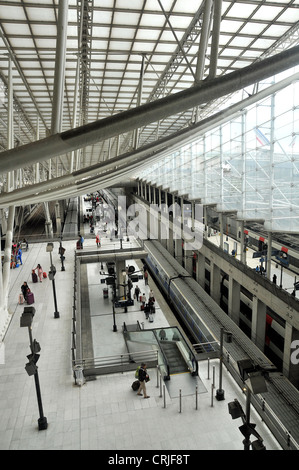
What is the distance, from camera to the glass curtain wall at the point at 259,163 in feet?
52.1

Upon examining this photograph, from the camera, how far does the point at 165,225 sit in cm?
4181

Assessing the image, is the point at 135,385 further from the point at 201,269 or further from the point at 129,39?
the point at 201,269

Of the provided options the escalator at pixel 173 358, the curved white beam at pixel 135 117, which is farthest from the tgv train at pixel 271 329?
the curved white beam at pixel 135 117

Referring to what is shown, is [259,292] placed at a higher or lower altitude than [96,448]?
higher

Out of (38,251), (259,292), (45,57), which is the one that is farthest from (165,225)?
(45,57)

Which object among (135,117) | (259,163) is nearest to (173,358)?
(135,117)

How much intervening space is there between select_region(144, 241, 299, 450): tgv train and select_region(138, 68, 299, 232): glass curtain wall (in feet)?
19.7

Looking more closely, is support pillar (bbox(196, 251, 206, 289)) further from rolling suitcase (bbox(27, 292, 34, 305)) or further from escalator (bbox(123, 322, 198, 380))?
rolling suitcase (bbox(27, 292, 34, 305))

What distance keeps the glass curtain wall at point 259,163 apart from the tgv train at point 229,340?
6.01m

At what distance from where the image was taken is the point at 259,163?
18.7 meters

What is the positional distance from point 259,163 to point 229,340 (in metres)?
11.1

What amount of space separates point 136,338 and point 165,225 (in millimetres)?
26731

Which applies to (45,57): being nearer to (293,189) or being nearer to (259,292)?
(293,189)
